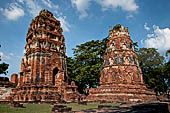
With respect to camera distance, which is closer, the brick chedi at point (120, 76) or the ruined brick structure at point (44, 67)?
the ruined brick structure at point (44, 67)

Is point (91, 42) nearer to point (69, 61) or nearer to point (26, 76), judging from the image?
point (69, 61)

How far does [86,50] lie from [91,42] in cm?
193

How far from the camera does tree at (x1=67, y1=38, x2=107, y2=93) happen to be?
25406 mm

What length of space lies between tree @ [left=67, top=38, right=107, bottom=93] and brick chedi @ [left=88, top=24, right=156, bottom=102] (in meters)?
2.64

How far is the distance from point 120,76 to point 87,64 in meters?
7.81

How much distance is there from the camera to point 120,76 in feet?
71.6

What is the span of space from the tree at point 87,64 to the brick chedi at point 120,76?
2639 millimetres

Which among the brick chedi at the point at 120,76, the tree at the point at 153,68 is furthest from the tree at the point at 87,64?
the tree at the point at 153,68

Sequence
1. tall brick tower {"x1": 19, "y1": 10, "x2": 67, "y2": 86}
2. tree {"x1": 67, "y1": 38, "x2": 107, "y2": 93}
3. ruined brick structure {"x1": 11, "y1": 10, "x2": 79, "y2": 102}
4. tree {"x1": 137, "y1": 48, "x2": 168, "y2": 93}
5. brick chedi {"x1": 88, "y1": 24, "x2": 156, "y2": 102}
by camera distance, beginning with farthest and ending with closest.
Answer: tree {"x1": 137, "y1": 48, "x2": 168, "y2": 93}
tree {"x1": 67, "y1": 38, "x2": 107, "y2": 93}
brick chedi {"x1": 88, "y1": 24, "x2": 156, "y2": 102}
tall brick tower {"x1": 19, "y1": 10, "x2": 67, "y2": 86}
ruined brick structure {"x1": 11, "y1": 10, "x2": 79, "y2": 102}

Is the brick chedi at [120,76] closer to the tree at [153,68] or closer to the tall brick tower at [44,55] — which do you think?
the tall brick tower at [44,55]

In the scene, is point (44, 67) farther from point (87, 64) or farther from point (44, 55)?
point (87, 64)

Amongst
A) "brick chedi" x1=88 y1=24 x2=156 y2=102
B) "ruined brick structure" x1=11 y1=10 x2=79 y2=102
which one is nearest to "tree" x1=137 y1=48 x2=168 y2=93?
"brick chedi" x1=88 y1=24 x2=156 y2=102

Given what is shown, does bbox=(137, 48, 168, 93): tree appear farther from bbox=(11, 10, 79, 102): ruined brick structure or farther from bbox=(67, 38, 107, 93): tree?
bbox=(11, 10, 79, 102): ruined brick structure

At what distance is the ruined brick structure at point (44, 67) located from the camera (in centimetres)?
1766
